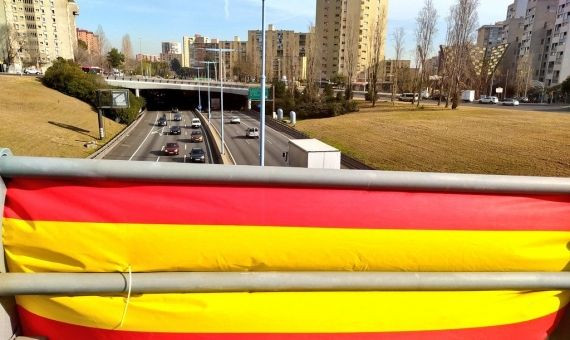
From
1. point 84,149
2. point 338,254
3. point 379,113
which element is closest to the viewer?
point 338,254

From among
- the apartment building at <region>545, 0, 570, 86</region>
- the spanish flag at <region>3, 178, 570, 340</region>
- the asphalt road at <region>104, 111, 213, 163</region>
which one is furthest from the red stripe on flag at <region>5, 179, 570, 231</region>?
the apartment building at <region>545, 0, 570, 86</region>

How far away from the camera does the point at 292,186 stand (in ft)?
5.28

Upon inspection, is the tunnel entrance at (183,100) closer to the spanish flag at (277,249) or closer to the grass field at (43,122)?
the grass field at (43,122)

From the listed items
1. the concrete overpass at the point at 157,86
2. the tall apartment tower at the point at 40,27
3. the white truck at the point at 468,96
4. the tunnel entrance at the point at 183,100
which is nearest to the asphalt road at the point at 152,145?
the concrete overpass at the point at 157,86

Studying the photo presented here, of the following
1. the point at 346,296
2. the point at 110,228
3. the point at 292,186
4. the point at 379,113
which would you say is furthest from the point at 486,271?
the point at 379,113

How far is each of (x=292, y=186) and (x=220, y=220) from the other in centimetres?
33

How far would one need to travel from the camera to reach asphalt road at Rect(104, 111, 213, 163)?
36.8 metres

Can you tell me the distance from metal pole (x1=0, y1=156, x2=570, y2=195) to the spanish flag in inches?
1.7

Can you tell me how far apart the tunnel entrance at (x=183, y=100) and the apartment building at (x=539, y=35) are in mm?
77049

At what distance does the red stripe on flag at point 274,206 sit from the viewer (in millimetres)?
1510

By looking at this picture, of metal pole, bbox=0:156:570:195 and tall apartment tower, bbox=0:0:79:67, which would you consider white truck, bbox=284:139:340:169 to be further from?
tall apartment tower, bbox=0:0:79:67

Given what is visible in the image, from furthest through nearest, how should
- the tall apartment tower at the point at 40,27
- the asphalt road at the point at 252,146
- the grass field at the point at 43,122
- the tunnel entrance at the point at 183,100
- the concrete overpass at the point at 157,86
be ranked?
1. the tall apartment tower at the point at 40,27
2. the tunnel entrance at the point at 183,100
3. the concrete overpass at the point at 157,86
4. the asphalt road at the point at 252,146
5. the grass field at the point at 43,122

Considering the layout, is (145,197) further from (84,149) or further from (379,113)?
(379,113)

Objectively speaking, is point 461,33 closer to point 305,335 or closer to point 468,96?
point 468,96
